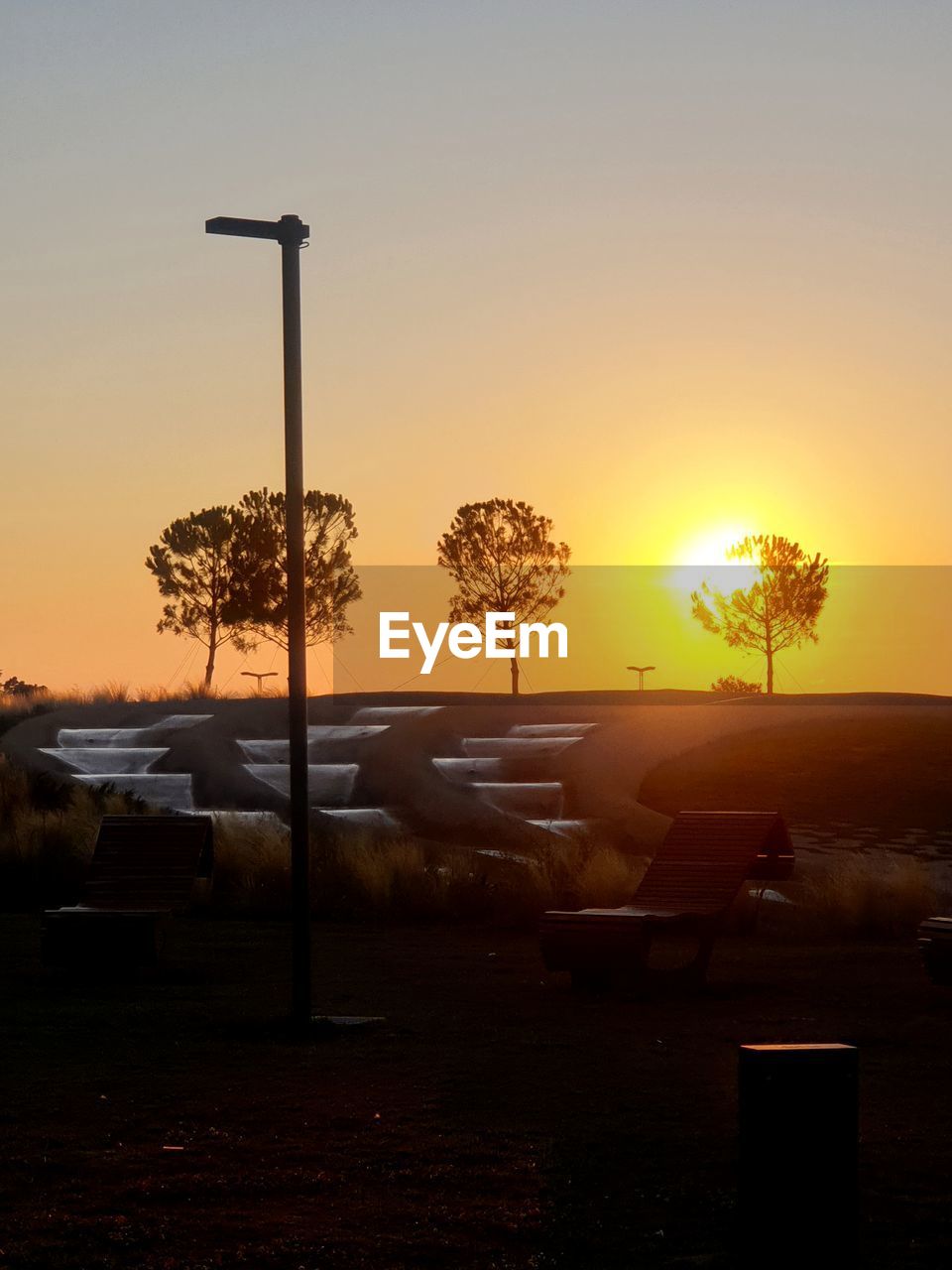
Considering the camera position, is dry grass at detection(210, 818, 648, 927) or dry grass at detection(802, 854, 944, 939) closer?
dry grass at detection(802, 854, 944, 939)

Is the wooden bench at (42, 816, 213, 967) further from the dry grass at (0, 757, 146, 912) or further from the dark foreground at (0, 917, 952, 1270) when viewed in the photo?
the dry grass at (0, 757, 146, 912)

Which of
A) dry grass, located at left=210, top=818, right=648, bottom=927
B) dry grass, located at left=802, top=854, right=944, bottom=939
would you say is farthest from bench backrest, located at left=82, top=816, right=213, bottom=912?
dry grass, located at left=802, top=854, right=944, bottom=939

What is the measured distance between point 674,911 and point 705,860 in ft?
2.73

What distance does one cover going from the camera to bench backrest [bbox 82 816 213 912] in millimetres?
12508

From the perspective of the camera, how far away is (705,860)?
11.7 meters

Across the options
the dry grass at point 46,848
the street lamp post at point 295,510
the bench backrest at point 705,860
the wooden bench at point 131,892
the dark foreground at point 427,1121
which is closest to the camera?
the dark foreground at point 427,1121

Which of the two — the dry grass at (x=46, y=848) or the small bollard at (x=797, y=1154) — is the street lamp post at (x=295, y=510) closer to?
the small bollard at (x=797, y=1154)

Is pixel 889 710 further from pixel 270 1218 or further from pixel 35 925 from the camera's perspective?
pixel 270 1218

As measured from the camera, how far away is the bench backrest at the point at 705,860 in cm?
1133

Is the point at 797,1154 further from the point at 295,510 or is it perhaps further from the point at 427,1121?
the point at 295,510

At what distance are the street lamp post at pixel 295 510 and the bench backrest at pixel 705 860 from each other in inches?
116

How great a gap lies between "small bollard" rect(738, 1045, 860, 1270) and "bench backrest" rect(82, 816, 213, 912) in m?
8.38

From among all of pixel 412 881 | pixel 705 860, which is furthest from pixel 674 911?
pixel 412 881

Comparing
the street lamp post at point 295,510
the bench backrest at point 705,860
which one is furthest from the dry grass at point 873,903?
the street lamp post at point 295,510
